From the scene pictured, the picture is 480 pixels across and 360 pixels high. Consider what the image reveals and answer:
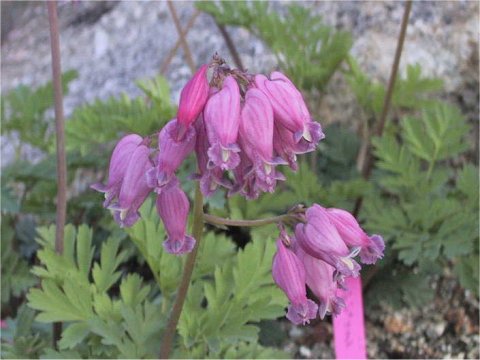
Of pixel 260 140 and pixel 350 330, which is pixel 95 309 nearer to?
pixel 350 330

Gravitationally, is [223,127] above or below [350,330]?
above

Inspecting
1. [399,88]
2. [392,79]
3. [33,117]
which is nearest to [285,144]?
[392,79]

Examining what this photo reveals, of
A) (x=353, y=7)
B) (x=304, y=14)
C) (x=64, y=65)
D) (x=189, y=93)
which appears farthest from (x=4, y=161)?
(x=189, y=93)

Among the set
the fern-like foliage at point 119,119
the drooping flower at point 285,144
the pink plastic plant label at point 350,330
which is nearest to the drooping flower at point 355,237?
the drooping flower at point 285,144

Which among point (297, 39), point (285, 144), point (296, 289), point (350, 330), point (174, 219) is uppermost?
point (297, 39)

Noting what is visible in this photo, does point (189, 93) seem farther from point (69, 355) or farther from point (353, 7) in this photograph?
point (353, 7)

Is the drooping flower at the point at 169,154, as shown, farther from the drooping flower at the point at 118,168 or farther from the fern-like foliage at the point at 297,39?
the fern-like foliage at the point at 297,39

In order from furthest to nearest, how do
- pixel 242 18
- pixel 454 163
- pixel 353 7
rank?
pixel 353 7, pixel 454 163, pixel 242 18
